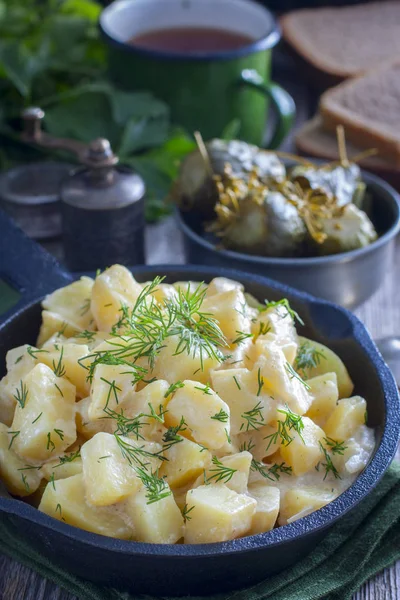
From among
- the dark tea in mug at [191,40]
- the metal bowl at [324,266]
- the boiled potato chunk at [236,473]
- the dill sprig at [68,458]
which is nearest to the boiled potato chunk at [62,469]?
the dill sprig at [68,458]

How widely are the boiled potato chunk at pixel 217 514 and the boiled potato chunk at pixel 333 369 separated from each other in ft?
1.40

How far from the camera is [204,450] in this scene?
57.4 inches

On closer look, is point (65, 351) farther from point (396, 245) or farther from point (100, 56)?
point (100, 56)

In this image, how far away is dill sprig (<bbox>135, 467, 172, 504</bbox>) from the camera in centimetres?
140

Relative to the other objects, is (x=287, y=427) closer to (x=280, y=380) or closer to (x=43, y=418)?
(x=280, y=380)

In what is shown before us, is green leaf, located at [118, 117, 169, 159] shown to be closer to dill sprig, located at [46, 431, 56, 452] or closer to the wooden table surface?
the wooden table surface

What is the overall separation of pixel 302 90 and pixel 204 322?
2555 millimetres

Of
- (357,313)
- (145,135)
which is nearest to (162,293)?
(357,313)

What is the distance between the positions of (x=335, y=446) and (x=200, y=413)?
29 cm

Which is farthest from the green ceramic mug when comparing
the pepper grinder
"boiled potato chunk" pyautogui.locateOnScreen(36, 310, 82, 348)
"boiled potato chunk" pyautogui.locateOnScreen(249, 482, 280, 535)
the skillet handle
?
"boiled potato chunk" pyautogui.locateOnScreen(249, 482, 280, 535)

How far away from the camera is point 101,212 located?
2367 millimetres

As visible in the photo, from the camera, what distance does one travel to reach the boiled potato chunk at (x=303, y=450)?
4.97 feet

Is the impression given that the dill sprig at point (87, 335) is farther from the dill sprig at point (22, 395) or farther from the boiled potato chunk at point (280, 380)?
the boiled potato chunk at point (280, 380)

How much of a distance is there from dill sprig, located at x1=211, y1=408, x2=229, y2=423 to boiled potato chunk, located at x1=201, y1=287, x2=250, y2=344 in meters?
0.21
